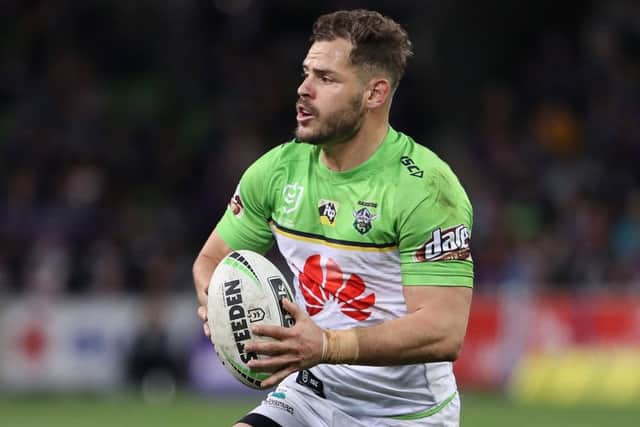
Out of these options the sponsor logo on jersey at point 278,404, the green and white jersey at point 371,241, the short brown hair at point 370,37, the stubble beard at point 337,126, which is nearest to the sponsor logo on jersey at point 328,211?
the green and white jersey at point 371,241

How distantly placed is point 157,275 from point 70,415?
2668mm

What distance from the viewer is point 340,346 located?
4.84 m

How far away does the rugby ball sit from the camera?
499cm

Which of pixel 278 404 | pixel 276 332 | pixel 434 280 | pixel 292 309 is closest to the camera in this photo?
pixel 276 332

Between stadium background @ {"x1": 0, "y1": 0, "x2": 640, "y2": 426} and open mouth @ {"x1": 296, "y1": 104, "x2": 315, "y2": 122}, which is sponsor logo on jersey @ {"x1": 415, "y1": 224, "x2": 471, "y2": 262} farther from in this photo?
stadium background @ {"x1": 0, "y1": 0, "x2": 640, "y2": 426}

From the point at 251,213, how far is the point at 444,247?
1007 millimetres

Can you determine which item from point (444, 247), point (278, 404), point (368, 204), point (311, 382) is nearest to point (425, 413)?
point (311, 382)

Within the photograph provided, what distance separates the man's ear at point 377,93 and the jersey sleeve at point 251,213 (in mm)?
543

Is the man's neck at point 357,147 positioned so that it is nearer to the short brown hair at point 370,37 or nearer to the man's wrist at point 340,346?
the short brown hair at point 370,37

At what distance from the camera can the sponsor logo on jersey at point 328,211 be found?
215 inches

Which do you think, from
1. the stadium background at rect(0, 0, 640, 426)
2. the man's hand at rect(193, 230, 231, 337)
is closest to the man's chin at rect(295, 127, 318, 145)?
the man's hand at rect(193, 230, 231, 337)

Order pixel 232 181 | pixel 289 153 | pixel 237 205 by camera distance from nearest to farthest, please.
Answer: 1. pixel 289 153
2. pixel 237 205
3. pixel 232 181

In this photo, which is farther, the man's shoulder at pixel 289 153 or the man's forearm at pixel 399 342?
the man's shoulder at pixel 289 153

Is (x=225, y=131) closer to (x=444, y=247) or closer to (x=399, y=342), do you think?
(x=444, y=247)
